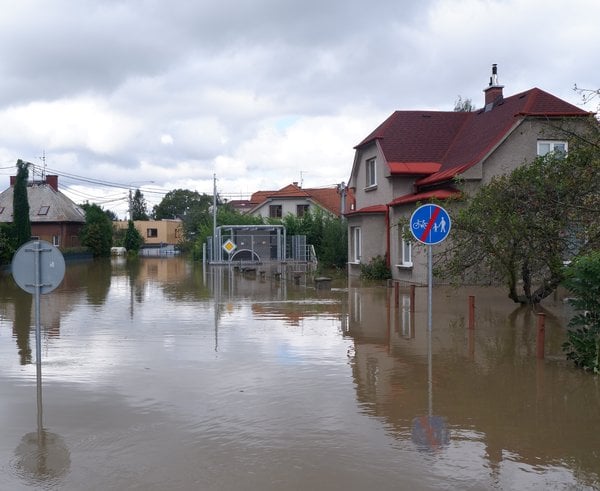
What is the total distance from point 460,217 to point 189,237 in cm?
6780

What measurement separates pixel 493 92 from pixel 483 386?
22852 millimetres

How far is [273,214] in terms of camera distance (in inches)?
2591

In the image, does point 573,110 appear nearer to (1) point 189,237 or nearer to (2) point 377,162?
(2) point 377,162

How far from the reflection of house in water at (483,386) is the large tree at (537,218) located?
1.38 meters

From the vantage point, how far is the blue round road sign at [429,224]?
36.0 ft

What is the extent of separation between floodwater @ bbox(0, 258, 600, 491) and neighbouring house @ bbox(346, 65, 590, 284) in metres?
9.67

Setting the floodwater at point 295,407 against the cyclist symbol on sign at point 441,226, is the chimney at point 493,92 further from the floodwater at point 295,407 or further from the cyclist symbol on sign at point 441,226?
the cyclist symbol on sign at point 441,226

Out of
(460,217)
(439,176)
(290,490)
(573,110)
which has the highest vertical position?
(573,110)

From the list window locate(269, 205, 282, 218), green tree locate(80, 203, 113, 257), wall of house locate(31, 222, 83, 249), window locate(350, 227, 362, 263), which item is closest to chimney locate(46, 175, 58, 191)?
green tree locate(80, 203, 113, 257)

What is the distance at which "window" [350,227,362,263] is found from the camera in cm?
3091

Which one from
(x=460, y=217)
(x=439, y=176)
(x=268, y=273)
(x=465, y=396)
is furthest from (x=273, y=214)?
(x=465, y=396)

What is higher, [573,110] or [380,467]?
[573,110]

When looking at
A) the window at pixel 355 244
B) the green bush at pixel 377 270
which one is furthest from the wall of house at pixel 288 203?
the green bush at pixel 377 270

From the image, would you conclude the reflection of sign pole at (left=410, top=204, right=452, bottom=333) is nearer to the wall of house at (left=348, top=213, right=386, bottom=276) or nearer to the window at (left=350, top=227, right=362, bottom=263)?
the wall of house at (left=348, top=213, right=386, bottom=276)
